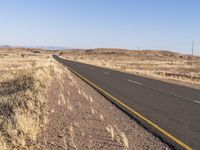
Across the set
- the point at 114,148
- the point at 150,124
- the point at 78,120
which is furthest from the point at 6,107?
the point at 114,148

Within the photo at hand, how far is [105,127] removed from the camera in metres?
8.34

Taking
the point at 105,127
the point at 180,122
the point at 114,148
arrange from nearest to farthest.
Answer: the point at 114,148 < the point at 105,127 < the point at 180,122

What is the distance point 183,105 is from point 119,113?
10.2 feet

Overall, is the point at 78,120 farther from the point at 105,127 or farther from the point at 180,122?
the point at 180,122

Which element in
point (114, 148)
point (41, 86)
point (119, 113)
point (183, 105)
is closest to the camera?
point (114, 148)

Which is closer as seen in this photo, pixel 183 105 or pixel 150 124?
pixel 150 124

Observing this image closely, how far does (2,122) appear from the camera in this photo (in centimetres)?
862

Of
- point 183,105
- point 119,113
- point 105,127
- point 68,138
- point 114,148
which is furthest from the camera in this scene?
point 183,105

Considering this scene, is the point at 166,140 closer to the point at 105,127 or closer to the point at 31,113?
the point at 105,127

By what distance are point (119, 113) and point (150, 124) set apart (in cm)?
181

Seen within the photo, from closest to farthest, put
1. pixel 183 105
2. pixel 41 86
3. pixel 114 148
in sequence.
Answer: pixel 114 148, pixel 183 105, pixel 41 86

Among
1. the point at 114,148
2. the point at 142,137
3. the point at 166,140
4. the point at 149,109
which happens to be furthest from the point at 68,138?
the point at 149,109

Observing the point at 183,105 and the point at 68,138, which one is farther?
the point at 183,105

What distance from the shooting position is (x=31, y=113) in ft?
31.1
